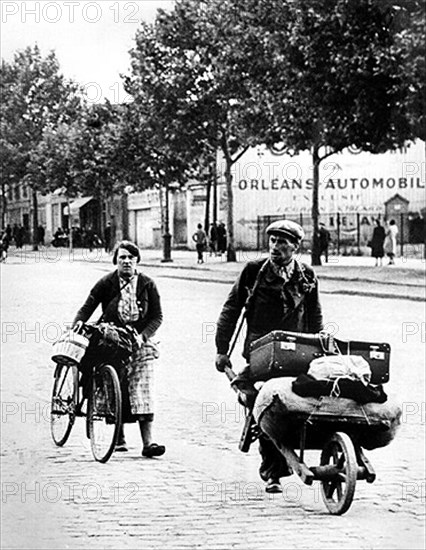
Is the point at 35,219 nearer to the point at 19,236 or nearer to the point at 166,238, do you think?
the point at 19,236

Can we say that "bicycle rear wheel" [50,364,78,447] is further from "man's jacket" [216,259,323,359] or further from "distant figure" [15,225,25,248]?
"distant figure" [15,225,25,248]

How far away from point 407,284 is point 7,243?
117cm

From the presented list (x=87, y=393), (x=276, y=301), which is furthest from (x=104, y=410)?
(x=276, y=301)

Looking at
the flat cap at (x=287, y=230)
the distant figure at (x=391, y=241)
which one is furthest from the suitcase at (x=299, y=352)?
the distant figure at (x=391, y=241)

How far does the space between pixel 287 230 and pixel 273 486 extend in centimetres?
38

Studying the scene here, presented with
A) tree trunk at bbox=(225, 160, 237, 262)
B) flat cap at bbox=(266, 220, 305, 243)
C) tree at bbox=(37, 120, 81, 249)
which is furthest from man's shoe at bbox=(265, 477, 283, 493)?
tree at bbox=(37, 120, 81, 249)

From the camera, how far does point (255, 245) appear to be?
1.62 m

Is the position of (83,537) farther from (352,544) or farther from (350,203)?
(350,203)

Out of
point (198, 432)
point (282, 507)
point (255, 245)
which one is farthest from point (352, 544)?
point (255, 245)

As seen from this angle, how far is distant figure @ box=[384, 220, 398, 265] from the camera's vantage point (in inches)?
86.8

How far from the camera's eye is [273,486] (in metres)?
1.42

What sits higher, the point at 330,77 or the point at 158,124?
the point at 330,77

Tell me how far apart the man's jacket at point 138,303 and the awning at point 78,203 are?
22.2 inches

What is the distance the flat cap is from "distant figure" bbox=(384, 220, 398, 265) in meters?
0.84
